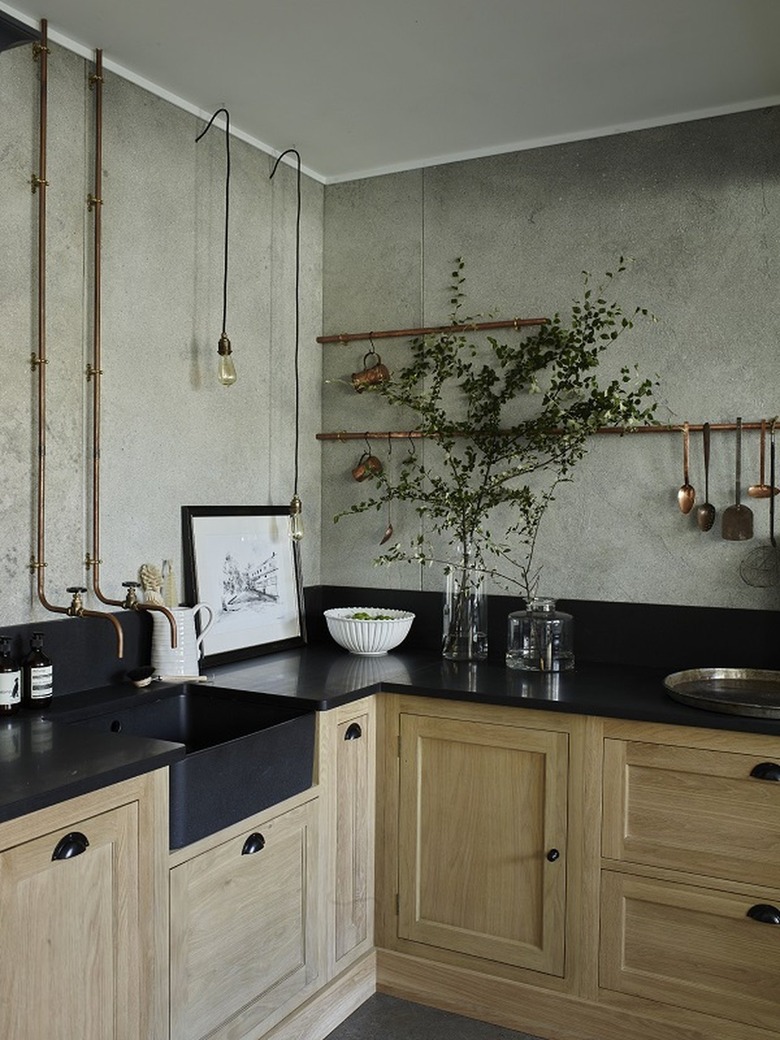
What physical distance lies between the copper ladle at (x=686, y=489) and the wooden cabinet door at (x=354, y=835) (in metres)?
1.09

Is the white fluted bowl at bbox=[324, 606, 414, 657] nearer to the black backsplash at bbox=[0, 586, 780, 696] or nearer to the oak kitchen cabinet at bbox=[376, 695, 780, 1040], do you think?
the black backsplash at bbox=[0, 586, 780, 696]

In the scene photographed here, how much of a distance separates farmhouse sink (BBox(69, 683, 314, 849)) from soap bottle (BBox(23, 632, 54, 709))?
8 cm

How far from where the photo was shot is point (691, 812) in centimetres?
230

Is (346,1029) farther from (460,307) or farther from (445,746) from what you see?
(460,307)

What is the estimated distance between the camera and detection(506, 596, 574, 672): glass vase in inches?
111

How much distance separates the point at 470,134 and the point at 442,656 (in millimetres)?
1624

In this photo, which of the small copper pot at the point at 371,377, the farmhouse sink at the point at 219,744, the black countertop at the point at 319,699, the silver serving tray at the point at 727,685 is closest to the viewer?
the black countertop at the point at 319,699

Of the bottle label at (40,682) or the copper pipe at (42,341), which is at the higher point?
the copper pipe at (42,341)

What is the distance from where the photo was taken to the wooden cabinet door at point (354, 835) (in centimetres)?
254

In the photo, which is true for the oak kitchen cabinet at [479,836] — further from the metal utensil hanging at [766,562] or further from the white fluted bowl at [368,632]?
the metal utensil hanging at [766,562]

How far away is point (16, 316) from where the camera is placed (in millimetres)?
2340

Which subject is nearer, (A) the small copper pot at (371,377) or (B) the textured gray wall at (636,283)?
(B) the textured gray wall at (636,283)

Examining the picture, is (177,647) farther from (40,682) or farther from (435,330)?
(435,330)

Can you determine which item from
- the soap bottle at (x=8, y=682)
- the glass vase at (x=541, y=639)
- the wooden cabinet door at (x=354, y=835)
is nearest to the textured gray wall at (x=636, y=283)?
the glass vase at (x=541, y=639)
